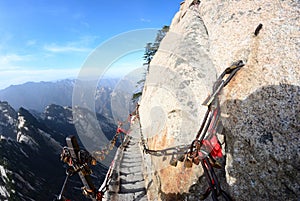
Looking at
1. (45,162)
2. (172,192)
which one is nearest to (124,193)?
(172,192)

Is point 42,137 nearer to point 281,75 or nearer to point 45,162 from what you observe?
point 45,162

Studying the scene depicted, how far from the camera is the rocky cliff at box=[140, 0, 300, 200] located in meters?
3.26

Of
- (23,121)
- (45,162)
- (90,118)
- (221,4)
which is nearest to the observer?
(221,4)

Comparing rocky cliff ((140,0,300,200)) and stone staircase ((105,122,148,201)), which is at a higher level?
rocky cliff ((140,0,300,200))

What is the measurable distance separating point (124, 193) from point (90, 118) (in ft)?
438

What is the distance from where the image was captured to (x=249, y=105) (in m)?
3.75

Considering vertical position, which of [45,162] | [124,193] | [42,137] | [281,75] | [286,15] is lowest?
[45,162]

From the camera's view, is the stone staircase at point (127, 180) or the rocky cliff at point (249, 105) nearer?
the rocky cliff at point (249, 105)

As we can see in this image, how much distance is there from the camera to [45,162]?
68.0 m

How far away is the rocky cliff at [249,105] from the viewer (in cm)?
326

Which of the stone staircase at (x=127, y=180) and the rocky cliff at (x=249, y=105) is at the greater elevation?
the rocky cliff at (x=249, y=105)

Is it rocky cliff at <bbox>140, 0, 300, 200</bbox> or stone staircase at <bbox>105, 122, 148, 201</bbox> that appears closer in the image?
rocky cliff at <bbox>140, 0, 300, 200</bbox>

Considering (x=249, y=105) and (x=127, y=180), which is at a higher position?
(x=249, y=105)

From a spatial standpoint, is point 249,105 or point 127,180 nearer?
point 249,105
